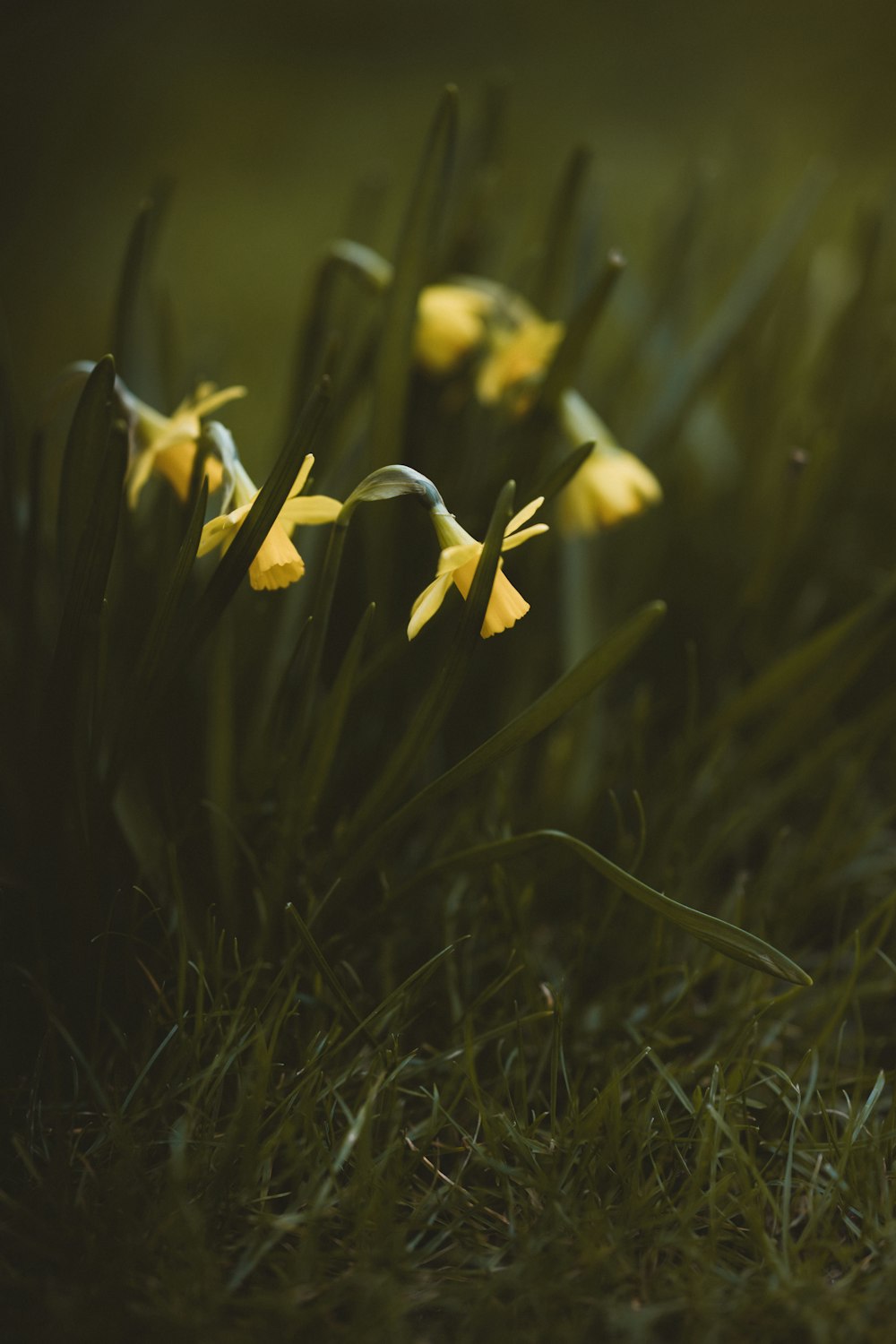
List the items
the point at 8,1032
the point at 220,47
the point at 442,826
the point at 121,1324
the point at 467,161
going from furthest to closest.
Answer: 1. the point at 220,47
2. the point at 467,161
3. the point at 442,826
4. the point at 8,1032
5. the point at 121,1324

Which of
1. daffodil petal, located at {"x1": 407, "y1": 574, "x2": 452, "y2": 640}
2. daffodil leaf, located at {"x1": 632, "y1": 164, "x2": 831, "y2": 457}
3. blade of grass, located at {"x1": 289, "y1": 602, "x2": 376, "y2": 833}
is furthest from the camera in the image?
daffodil leaf, located at {"x1": 632, "y1": 164, "x2": 831, "y2": 457}

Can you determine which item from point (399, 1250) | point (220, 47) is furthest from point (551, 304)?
point (220, 47)

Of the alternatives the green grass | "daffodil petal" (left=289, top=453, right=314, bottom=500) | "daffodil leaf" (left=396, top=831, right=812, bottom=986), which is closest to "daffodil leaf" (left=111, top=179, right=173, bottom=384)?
the green grass

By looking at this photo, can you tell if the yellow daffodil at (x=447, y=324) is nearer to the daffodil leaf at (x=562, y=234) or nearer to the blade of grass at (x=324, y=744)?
the daffodil leaf at (x=562, y=234)

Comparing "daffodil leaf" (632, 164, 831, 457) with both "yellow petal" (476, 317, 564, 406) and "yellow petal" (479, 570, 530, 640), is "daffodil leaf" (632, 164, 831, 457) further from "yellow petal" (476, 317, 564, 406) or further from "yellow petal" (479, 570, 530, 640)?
"yellow petal" (479, 570, 530, 640)

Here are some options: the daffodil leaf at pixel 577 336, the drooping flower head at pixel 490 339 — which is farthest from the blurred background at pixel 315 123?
the daffodil leaf at pixel 577 336

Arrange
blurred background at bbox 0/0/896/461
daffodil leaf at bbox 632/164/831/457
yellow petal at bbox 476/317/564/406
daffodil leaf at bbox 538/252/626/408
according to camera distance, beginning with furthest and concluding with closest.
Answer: blurred background at bbox 0/0/896/461 → daffodil leaf at bbox 632/164/831/457 → yellow petal at bbox 476/317/564/406 → daffodil leaf at bbox 538/252/626/408

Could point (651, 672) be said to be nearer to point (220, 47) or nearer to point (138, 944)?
point (138, 944)
